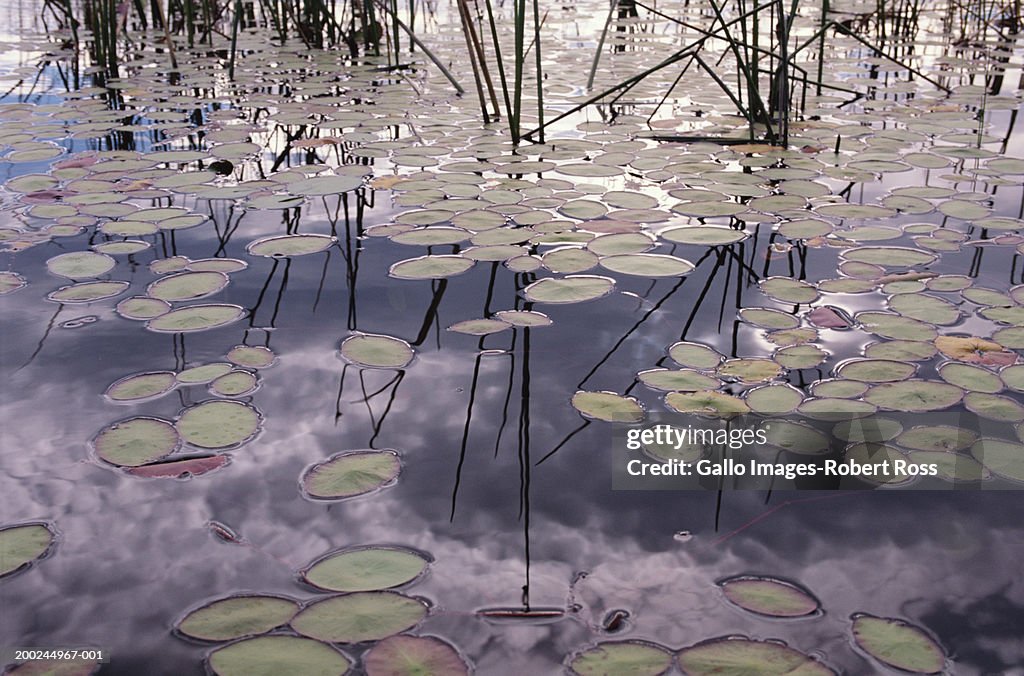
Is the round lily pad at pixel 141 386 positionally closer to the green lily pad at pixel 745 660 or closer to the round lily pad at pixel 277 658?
the round lily pad at pixel 277 658

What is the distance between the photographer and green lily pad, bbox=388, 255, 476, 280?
2.05 metres

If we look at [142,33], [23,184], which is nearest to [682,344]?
[23,184]

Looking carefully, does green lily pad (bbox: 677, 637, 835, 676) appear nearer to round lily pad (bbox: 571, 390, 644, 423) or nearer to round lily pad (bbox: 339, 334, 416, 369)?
round lily pad (bbox: 571, 390, 644, 423)

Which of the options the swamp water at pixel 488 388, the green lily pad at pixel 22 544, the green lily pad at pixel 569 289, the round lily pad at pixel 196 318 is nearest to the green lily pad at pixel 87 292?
the swamp water at pixel 488 388

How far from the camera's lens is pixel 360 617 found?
1.11 meters

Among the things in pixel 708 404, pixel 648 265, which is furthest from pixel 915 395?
pixel 648 265

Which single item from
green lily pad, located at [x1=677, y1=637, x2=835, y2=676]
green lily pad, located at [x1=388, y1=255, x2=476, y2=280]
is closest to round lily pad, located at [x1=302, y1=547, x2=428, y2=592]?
green lily pad, located at [x1=677, y1=637, x2=835, y2=676]

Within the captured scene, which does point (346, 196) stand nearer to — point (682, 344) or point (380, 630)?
point (682, 344)

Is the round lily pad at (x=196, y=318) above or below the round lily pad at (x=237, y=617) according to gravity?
above

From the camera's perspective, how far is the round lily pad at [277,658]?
1.04 meters

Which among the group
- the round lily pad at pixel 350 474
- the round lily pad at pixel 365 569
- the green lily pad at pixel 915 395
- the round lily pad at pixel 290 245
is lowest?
the round lily pad at pixel 365 569

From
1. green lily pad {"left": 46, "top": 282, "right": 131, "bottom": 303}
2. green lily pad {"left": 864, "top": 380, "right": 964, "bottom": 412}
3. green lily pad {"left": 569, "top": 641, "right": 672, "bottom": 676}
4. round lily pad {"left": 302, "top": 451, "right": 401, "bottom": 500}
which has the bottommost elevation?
green lily pad {"left": 569, "top": 641, "right": 672, "bottom": 676}

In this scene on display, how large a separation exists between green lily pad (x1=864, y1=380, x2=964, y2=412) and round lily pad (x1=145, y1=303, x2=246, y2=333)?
1.22 m

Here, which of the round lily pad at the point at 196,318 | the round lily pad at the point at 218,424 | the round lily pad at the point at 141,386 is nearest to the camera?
the round lily pad at the point at 218,424
